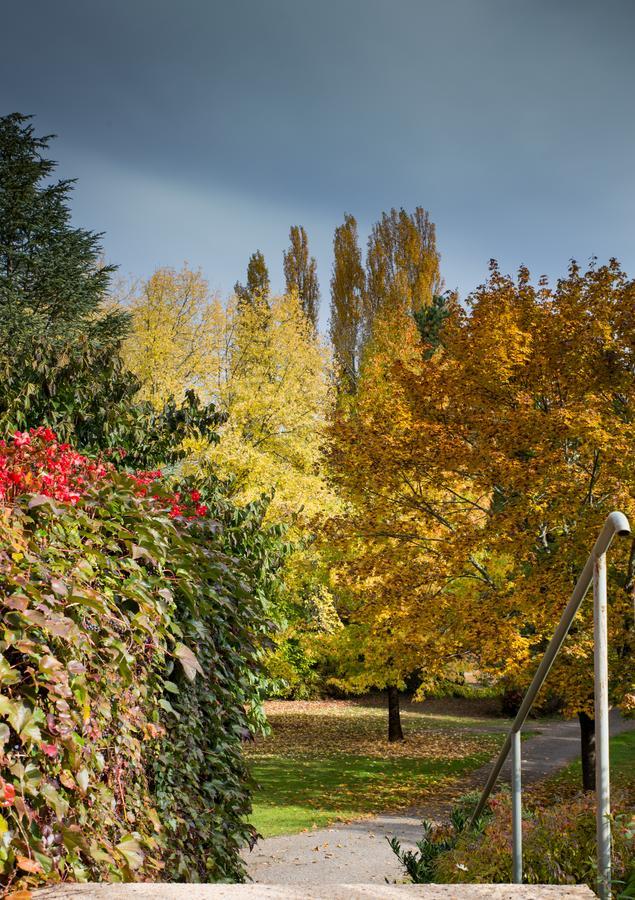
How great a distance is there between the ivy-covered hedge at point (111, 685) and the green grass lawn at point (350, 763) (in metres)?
3.29

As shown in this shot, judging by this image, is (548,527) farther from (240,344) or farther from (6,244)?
(6,244)

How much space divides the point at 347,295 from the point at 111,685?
A: 36.6m

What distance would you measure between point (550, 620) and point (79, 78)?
977 cm

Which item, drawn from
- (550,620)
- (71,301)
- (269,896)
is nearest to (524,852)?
(269,896)

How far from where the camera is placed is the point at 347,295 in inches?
1494

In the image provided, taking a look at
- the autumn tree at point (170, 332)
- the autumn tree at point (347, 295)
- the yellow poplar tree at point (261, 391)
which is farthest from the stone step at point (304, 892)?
the autumn tree at point (347, 295)

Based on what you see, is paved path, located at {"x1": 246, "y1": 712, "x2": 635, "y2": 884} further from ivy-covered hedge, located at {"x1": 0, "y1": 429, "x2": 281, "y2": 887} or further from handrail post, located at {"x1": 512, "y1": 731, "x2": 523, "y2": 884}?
ivy-covered hedge, located at {"x1": 0, "y1": 429, "x2": 281, "y2": 887}

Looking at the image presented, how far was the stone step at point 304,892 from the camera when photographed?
2027 mm

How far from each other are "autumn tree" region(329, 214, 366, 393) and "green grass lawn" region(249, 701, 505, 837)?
63.0 feet

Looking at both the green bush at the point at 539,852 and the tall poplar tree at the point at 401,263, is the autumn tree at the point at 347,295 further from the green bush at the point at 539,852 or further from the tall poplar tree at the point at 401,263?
the green bush at the point at 539,852

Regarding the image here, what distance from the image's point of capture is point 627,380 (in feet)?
30.0

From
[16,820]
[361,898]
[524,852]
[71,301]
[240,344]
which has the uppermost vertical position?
[71,301]

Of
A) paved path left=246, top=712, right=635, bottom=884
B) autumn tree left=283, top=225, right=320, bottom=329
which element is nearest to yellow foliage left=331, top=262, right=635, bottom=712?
paved path left=246, top=712, right=635, bottom=884

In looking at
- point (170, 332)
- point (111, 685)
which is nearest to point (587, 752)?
point (111, 685)
